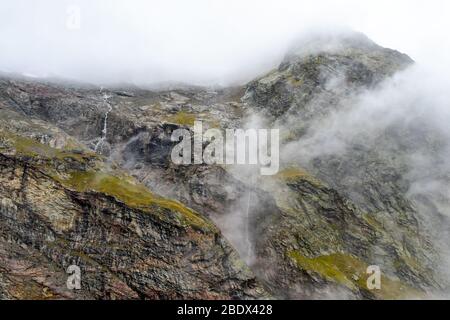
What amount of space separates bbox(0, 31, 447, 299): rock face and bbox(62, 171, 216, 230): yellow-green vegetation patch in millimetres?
495

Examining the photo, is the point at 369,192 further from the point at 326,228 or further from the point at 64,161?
the point at 64,161

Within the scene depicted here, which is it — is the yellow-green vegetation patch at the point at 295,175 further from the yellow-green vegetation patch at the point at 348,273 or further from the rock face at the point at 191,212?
the yellow-green vegetation patch at the point at 348,273

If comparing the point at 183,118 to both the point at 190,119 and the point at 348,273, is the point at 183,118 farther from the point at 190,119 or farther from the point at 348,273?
the point at 348,273

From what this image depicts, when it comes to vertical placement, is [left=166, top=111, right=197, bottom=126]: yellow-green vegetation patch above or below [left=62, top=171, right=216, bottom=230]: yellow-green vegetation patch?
above

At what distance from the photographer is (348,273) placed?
13588 cm

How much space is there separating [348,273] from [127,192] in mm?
60397

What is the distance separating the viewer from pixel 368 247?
15000 centimetres

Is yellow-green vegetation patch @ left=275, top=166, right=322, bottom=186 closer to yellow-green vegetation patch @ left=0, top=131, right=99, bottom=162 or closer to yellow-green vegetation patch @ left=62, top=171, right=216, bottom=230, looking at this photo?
yellow-green vegetation patch @ left=62, top=171, right=216, bottom=230

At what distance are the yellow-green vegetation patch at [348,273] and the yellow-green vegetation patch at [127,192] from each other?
26434 millimetres

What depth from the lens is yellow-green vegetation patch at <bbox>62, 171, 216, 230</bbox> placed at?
127m

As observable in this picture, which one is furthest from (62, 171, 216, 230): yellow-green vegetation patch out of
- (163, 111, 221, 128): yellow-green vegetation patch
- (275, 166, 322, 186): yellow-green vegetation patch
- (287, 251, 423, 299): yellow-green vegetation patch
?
(163, 111, 221, 128): yellow-green vegetation patch

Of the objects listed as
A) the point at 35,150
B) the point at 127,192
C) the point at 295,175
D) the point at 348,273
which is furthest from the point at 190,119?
the point at 348,273
